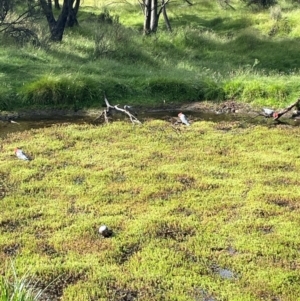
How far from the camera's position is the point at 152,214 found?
723 cm

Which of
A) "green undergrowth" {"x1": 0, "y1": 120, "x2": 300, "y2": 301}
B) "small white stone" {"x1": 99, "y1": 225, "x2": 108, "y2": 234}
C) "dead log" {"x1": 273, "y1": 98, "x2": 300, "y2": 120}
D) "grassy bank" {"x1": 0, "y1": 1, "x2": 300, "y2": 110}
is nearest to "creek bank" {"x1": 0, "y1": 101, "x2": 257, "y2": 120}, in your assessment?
"grassy bank" {"x1": 0, "y1": 1, "x2": 300, "y2": 110}

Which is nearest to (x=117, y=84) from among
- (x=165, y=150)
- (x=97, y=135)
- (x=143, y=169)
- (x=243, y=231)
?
(x=97, y=135)

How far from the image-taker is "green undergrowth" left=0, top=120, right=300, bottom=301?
5.73 meters

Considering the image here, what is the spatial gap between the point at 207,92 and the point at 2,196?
7.62 metres

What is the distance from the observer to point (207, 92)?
1406cm

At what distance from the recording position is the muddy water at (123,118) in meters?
11.5

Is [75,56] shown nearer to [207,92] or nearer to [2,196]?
[207,92]

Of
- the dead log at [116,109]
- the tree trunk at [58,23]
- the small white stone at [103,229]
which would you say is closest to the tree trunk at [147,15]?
the tree trunk at [58,23]

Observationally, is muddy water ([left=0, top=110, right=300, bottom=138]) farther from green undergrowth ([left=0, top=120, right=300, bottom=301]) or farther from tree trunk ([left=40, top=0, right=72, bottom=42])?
tree trunk ([left=40, top=0, right=72, bottom=42])

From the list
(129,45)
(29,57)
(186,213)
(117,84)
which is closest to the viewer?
(186,213)

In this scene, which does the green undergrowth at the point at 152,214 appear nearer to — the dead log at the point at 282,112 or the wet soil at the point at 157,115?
the wet soil at the point at 157,115

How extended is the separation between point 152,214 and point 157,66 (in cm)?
981

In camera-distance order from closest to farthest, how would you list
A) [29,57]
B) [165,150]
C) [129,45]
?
[165,150], [29,57], [129,45]

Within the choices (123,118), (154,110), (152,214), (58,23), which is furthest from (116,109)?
(58,23)
